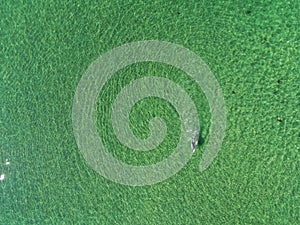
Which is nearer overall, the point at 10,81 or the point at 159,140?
the point at 159,140

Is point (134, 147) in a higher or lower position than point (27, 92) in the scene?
lower

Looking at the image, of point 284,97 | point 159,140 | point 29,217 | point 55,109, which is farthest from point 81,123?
point 284,97

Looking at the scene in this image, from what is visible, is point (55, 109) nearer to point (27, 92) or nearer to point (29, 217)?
point (27, 92)

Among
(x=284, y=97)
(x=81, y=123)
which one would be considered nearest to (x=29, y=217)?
(x=81, y=123)

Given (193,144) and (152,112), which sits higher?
(152,112)

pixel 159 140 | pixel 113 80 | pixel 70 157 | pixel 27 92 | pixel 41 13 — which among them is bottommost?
pixel 159 140

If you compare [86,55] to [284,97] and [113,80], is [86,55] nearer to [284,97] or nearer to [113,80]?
[113,80]
